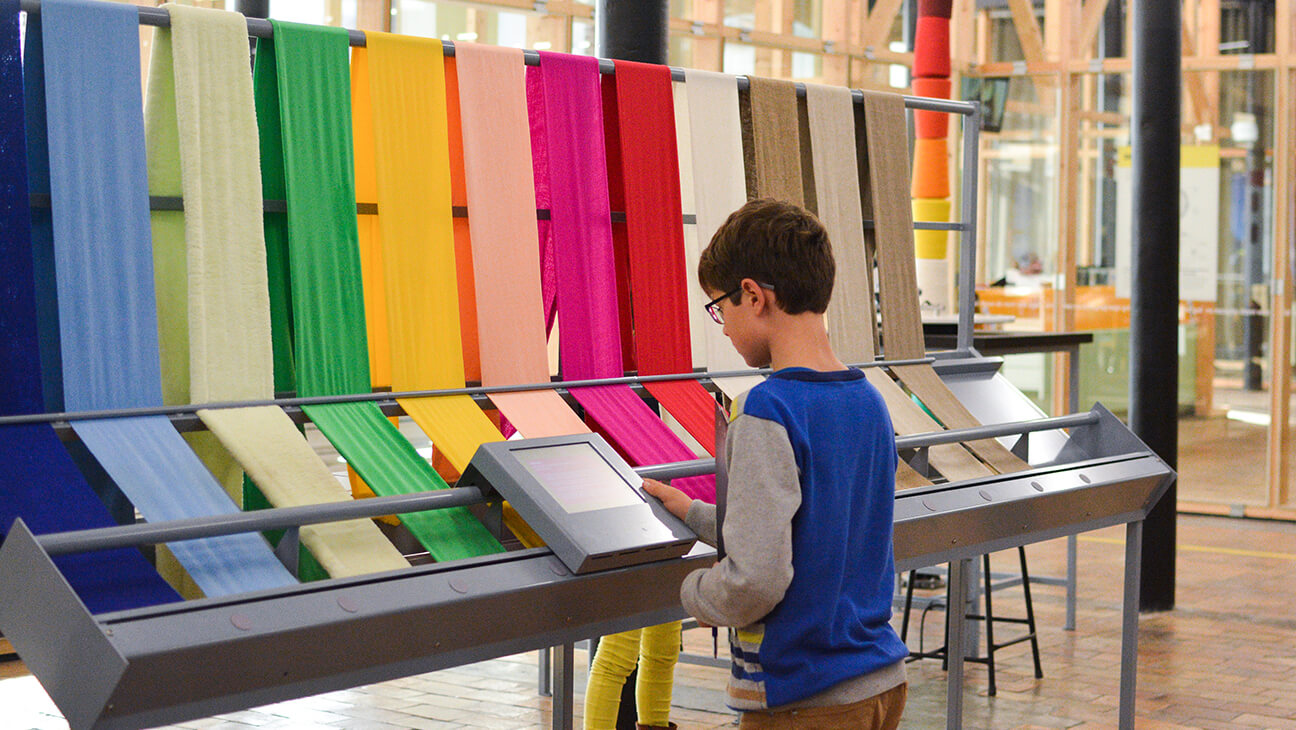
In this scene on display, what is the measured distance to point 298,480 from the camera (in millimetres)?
2553

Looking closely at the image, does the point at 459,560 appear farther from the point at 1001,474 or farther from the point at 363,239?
the point at 1001,474

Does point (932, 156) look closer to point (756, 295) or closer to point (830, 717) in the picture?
point (756, 295)

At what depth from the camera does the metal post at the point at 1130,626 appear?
3.91 m

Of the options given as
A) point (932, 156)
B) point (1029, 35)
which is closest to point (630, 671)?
point (932, 156)

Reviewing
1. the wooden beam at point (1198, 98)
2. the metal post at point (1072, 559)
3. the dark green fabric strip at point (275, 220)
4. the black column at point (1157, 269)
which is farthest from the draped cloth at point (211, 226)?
the wooden beam at point (1198, 98)

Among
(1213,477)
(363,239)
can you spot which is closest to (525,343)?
(363,239)

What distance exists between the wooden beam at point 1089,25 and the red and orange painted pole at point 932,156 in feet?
7.99

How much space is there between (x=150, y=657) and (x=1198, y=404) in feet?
29.7

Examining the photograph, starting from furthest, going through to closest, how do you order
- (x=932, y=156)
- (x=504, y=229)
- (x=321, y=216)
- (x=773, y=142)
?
(x=932, y=156) → (x=773, y=142) → (x=504, y=229) → (x=321, y=216)

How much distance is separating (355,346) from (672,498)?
2.96 ft

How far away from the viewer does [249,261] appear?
2.82m

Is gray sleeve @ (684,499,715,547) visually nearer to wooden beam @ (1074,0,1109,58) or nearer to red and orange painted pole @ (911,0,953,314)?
red and orange painted pole @ (911,0,953,314)

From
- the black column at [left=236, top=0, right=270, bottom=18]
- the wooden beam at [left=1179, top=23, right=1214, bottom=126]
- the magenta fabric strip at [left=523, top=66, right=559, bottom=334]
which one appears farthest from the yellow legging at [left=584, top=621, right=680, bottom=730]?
the wooden beam at [left=1179, top=23, right=1214, bottom=126]

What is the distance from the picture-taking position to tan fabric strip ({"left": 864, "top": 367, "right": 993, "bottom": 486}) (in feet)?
12.3
